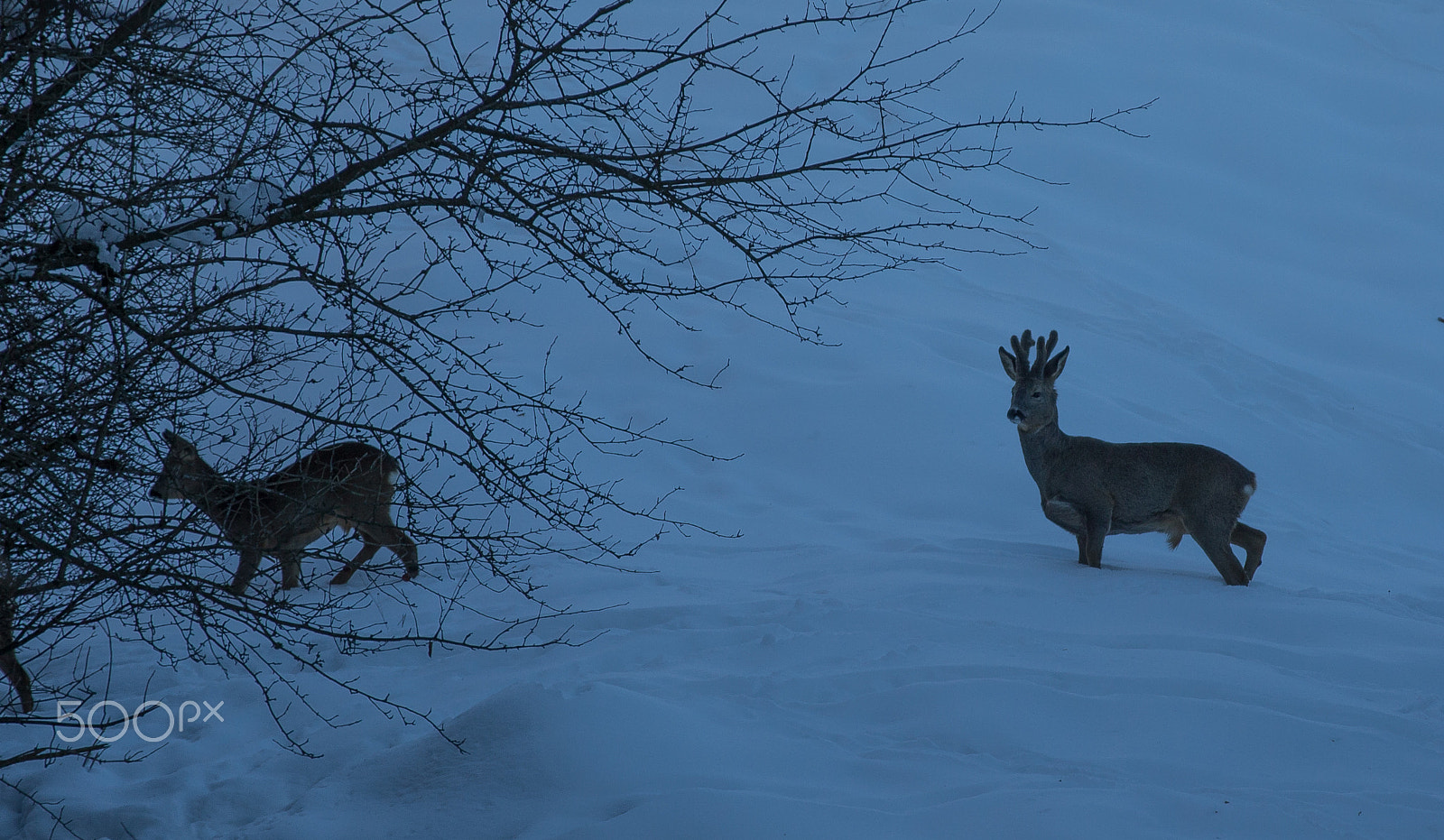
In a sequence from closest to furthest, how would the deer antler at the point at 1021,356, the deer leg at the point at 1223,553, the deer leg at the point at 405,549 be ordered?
the deer leg at the point at 405,549 → the deer leg at the point at 1223,553 → the deer antler at the point at 1021,356

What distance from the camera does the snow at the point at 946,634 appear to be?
4.60m

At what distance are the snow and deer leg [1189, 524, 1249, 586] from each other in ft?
0.80

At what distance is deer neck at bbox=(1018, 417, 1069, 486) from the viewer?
8250mm

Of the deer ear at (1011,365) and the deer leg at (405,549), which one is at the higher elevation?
the deer ear at (1011,365)

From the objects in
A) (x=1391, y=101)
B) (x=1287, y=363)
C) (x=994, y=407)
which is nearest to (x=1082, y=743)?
(x=994, y=407)

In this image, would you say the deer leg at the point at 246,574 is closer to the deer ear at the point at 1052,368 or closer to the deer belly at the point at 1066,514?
the deer belly at the point at 1066,514

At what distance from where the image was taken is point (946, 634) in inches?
249

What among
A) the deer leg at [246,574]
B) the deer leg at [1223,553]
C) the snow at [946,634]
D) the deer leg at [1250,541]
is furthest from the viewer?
the deer leg at [1250,541]

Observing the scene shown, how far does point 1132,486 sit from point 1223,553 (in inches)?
27.2

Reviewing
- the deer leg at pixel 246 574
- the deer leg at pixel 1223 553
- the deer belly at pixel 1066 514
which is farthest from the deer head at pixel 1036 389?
the deer leg at pixel 246 574

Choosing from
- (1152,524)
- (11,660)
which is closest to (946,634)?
(1152,524)

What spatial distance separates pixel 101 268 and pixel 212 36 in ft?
3.35

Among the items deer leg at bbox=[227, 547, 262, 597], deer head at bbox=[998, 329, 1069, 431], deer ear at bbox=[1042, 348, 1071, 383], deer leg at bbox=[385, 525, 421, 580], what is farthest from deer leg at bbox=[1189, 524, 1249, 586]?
deer leg at bbox=[227, 547, 262, 597]

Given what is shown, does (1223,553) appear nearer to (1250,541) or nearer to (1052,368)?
(1250,541)
